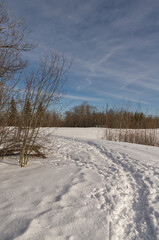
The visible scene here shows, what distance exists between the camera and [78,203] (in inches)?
82.8

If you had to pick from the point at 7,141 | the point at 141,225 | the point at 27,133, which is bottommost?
the point at 141,225

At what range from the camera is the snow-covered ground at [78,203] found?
63.6 inches

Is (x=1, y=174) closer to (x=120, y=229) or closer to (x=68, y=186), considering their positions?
(x=68, y=186)

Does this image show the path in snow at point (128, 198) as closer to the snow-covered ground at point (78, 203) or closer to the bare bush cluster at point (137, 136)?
the snow-covered ground at point (78, 203)

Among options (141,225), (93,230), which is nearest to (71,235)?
(93,230)

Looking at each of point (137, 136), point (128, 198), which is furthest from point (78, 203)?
point (137, 136)

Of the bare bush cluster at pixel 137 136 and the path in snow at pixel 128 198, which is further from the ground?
the bare bush cluster at pixel 137 136

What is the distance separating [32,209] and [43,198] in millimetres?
280

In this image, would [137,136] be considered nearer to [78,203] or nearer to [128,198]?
[128,198]

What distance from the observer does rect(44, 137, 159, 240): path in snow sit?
173cm

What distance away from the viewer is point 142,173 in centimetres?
337

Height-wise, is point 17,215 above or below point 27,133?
below

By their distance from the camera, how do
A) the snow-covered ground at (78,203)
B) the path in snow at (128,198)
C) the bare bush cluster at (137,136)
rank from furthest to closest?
the bare bush cluster at (137,136) → the path in snow at (128,198) → the snow-covered ground at (78,203)

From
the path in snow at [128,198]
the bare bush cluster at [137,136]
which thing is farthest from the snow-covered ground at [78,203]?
the bare bush cluster at [137,136]
